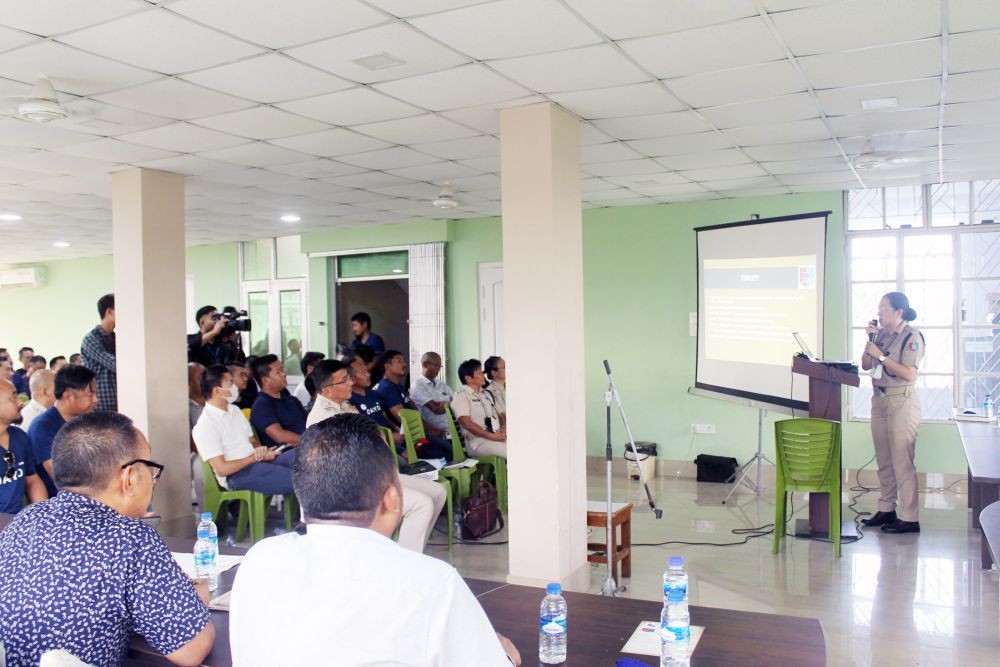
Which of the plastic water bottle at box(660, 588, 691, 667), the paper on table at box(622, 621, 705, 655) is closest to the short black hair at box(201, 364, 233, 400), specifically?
the paper on table at box(622, 621, 705, 655)

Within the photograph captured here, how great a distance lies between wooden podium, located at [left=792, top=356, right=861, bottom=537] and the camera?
5586mm

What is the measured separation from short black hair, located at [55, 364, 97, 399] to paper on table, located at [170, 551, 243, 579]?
1.93 m

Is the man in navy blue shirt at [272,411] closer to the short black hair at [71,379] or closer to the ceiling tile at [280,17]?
the short black hair at [71,379]

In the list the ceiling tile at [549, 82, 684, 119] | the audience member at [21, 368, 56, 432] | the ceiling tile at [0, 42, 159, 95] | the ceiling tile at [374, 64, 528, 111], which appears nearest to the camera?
the ceiling tile at [0, 42, 159, 95]

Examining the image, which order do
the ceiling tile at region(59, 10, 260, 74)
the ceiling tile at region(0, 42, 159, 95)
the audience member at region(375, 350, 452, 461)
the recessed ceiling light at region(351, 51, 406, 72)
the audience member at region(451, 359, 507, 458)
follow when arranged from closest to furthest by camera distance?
the ceiling tile at region(59, 10, 260, 74) < the ceiling tile at region(0, 42, 159, 95) < the recessed ceiling light at region(351, 51, 406, 72) < the audience member at region(451, 359, 507, 458) < the audience member at region(375, 350, 452, 461)

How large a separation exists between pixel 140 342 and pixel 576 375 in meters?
3.27

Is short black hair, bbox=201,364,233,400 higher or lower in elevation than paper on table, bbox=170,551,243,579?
higher

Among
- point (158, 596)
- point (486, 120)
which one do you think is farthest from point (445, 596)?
point (486, 120)

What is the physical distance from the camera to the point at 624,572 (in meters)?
4.88

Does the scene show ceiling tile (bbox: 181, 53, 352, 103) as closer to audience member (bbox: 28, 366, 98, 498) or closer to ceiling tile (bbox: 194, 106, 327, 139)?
ceiling tile (bbox: 194, 106, 327, 139)

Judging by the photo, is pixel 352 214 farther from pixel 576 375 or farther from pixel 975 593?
pixel 975 593

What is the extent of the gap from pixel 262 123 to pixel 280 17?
163 centimetres

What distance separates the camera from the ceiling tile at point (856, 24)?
3.02m

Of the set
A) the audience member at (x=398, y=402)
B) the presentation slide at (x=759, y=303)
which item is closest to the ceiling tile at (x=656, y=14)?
the presentation slide at (x=759, y=303)
